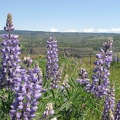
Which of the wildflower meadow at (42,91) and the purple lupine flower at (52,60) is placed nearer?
the wildflower meadow at (42,91)

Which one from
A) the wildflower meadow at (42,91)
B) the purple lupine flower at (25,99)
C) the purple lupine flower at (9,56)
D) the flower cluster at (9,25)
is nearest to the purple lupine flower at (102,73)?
the wildflower meadow at (42,91)

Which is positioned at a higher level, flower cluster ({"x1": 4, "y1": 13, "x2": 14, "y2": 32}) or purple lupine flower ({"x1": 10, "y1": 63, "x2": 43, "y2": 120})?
flower cluster ({"x1": 4, "y1": 13, "x2": 14, "y2": 32})

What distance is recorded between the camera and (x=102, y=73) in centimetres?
420

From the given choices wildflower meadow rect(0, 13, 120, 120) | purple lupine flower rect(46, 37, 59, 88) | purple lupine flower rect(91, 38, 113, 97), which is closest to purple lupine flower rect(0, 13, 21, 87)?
wildflower meadow rect(0, 13, 120, 120)

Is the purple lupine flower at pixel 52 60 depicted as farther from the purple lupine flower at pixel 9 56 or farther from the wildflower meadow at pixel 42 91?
the purple lupine flower at pixel 9 56

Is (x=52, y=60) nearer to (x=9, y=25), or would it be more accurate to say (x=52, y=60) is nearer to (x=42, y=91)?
(x=9, y=25)

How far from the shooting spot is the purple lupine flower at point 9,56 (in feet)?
12.3

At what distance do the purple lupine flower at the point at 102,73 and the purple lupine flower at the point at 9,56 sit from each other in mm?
1079

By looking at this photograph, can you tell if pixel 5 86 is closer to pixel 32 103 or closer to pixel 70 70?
pixel 32 103

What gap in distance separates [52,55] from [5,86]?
6.57ft

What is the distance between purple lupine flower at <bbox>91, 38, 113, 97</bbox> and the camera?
13.6ft

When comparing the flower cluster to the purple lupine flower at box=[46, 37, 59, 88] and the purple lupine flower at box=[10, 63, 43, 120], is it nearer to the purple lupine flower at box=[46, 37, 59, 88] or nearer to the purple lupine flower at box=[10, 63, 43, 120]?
the purple lupine flower at box=[10, 63, 43, 120]

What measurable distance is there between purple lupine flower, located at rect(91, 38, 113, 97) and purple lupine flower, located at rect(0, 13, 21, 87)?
42.5 inches

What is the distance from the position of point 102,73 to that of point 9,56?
4.17 feet
